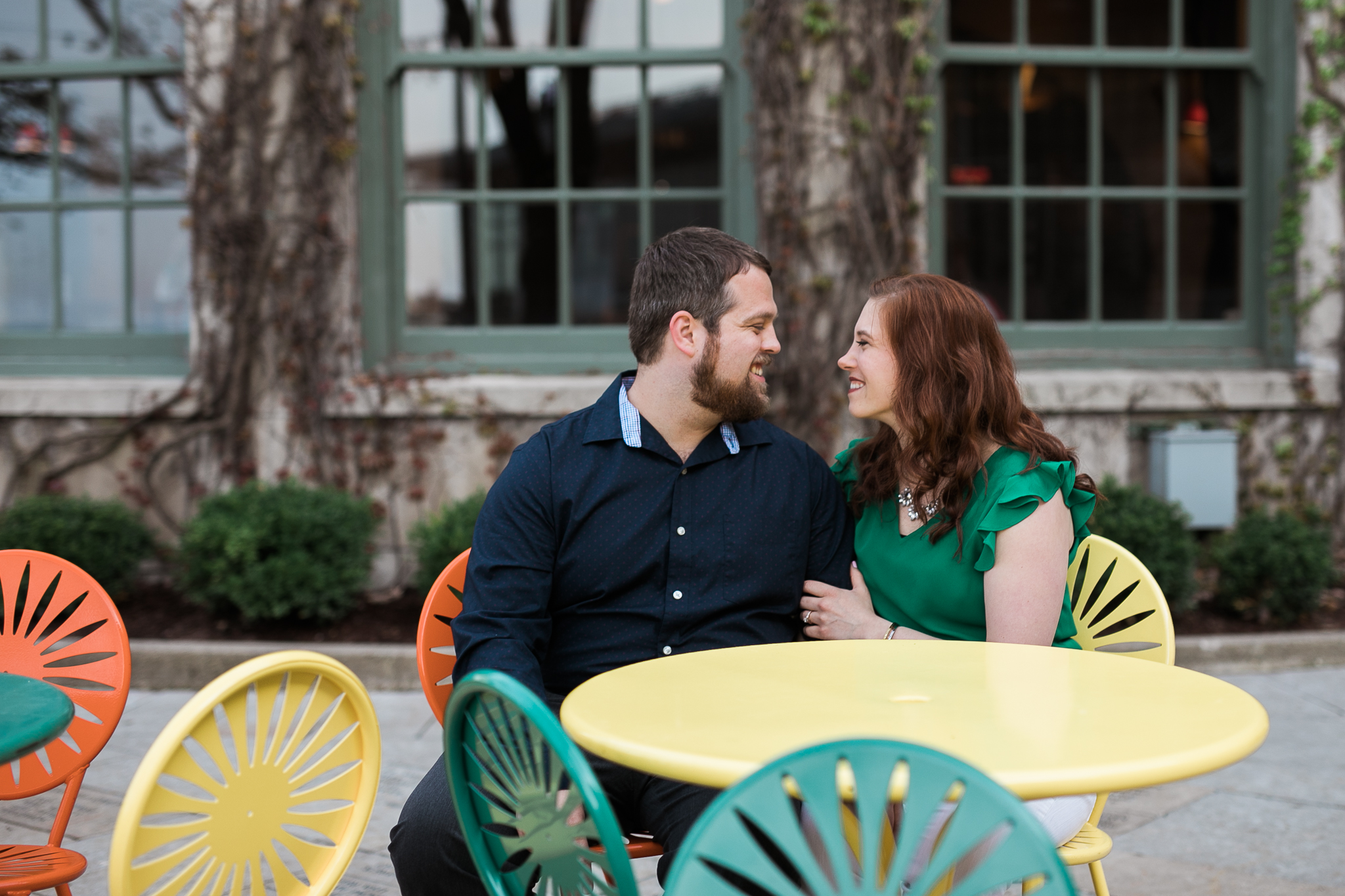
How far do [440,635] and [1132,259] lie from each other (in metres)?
4.55

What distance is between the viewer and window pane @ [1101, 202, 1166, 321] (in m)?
5.56

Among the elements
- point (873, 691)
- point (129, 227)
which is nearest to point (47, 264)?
point (129, 227)

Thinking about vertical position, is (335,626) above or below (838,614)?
below

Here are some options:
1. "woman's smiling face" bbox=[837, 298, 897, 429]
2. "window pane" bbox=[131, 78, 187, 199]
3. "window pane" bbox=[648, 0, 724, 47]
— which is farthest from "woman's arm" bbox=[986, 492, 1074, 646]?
"window pane" bbox=[131, 78, 187, 199]

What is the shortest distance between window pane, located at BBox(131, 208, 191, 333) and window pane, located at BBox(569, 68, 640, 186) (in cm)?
196

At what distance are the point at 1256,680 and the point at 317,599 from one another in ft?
11.7

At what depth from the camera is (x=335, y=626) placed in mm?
4582

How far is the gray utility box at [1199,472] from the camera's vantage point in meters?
5.03

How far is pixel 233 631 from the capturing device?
4.55 meters

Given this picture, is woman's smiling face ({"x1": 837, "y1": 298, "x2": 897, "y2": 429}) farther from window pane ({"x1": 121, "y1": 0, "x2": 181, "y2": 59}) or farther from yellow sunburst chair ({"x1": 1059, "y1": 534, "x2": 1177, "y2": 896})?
window pane ({"x1": 121, "y1": 0, "x2": 181, "y2": 59})

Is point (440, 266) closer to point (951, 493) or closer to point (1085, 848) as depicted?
point (951, 493)

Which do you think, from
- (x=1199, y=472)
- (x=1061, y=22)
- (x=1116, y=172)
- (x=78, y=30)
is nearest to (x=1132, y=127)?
(x=1116, y=172)

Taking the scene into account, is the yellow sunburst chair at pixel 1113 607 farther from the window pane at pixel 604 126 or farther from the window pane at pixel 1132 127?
the window pane at pixel 1132 127

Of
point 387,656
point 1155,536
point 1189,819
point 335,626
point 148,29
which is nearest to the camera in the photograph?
point 1189,819
